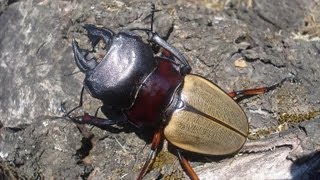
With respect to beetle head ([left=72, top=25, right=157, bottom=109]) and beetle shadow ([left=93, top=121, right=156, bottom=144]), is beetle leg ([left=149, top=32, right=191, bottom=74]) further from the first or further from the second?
beetle shadow ([left=93, top=121, right=156, bottom=144])

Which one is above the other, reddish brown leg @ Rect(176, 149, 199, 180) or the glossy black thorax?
the glossy black thorax

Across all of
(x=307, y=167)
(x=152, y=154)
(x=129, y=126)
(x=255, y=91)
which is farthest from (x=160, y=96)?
(x=307, y=167)

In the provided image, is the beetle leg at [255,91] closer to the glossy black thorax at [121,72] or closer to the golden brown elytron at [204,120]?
the golden brown elytron at [204,120]

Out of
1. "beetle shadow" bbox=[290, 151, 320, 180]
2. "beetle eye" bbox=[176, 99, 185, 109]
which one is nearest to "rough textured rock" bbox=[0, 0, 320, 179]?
"beetle shadow" bbox=[290, 151, 320, 180]

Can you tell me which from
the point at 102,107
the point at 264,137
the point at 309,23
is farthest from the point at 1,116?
the point at 309,23

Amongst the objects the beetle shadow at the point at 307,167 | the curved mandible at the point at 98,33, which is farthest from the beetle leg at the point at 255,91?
the curved mandible at the point at 98,33

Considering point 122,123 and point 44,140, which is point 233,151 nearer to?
point 122,123
